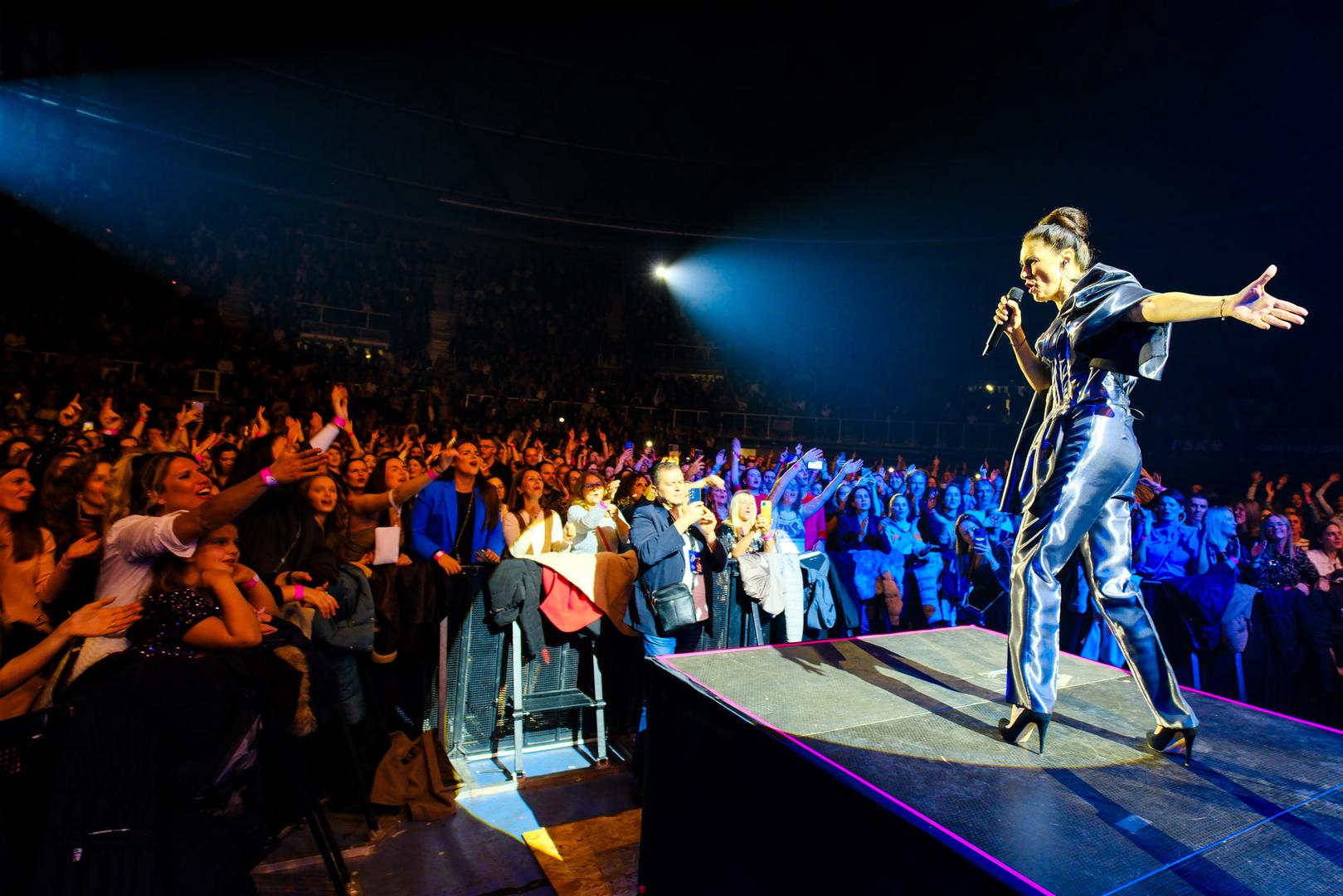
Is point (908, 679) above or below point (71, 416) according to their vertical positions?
below

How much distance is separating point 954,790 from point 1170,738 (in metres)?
0.89

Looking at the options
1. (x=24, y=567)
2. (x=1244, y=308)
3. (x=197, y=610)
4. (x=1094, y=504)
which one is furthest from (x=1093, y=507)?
(x=24, y=567)

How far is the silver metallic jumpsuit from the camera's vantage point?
7.07 ft

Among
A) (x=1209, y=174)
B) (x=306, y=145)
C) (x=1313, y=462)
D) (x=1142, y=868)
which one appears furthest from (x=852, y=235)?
(x=1142, y=868)

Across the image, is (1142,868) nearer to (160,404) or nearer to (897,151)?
(160,404)

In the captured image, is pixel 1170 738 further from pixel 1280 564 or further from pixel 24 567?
pixel 24 567

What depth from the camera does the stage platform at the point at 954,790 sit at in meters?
1.52

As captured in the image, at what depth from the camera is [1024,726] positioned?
2.19m

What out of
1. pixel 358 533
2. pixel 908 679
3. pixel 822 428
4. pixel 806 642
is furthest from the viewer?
pixel 822 428

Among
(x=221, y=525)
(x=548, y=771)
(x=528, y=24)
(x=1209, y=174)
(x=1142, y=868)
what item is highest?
(x=528, y=24)

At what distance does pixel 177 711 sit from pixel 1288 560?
654 cm

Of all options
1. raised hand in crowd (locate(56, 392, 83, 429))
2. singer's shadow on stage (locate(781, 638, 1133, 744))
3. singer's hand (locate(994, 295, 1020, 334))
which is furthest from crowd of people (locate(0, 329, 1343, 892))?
singer's hand (locate(994, 295, 1020, 334))

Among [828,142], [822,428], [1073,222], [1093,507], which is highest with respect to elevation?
[828,142]

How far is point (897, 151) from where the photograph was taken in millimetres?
15984
